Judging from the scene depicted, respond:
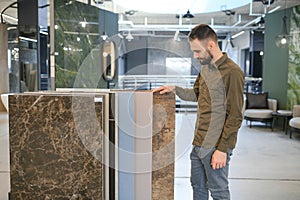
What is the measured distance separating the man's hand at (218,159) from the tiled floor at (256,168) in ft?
3.35

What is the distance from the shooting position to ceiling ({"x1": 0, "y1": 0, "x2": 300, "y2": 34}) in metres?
8.02

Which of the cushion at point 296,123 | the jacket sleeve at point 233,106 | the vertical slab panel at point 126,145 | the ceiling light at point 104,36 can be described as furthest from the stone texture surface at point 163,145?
the ceiling light at point 104,36

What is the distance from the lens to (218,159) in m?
1.76

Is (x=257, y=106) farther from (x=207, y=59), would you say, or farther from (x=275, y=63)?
(x=207, y=59)

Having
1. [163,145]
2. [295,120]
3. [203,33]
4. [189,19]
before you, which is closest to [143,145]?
[163,145]

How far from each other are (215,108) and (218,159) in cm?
30

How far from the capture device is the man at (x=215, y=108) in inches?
67.8

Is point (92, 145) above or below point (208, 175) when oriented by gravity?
above

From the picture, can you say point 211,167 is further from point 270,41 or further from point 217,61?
point 270,41

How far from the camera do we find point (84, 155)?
6.48 ft

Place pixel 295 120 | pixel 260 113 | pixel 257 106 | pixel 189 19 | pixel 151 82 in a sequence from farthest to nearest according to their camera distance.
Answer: pixel 189 19, pixel 151 82, pixel 257 106, pixel 260 113, pixel 295 120

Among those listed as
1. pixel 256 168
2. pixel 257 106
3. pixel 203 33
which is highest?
pixel 203 33

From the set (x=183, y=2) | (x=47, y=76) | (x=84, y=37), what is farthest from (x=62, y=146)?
(x=183, y=2)

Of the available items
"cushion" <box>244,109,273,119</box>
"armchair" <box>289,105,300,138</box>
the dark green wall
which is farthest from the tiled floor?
the dark green wall
